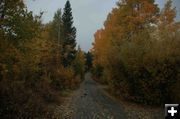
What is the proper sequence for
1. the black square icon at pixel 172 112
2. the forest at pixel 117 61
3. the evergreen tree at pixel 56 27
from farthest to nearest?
the evergreen tree at pixel 56 27 → the forest at pixel 117 61 → the black square icon at pixel 172 112

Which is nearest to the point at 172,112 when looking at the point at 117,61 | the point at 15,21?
the point at 15,21

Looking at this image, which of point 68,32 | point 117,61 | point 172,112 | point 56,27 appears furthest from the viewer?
point 56,27

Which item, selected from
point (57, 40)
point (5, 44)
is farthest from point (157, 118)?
point (57, 40)

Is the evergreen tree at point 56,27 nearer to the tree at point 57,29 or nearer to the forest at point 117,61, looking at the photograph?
the tree at point 57,29

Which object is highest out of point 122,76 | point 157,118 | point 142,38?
point 142,38

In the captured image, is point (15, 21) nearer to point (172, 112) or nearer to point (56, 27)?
point (172, 112)

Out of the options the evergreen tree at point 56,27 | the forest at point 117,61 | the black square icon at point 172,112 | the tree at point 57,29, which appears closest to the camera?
the black square icon at point 172,112

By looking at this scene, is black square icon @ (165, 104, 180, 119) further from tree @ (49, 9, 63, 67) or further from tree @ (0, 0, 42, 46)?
tree @ (49, 9, 63, 67)

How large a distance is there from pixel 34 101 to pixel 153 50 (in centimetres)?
881

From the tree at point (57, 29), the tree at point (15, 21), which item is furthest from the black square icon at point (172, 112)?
the tree at point (57, 29)

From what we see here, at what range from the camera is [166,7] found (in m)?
28.5

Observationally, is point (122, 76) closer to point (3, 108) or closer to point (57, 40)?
point (3, 108)

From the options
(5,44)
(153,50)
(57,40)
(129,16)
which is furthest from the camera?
(57,40)

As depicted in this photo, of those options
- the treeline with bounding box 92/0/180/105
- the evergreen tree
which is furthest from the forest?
the evergreen tree
